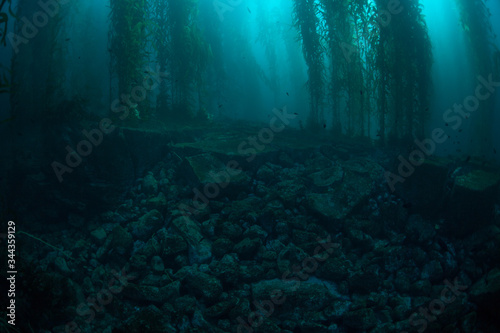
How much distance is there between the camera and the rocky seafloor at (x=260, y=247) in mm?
4160

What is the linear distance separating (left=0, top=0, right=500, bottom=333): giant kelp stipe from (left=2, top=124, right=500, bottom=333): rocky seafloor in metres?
0.03

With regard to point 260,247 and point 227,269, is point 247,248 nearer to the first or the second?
point 260,247

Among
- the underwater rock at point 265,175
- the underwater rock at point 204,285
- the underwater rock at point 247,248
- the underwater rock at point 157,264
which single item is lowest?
the underwater rock at point 204,285

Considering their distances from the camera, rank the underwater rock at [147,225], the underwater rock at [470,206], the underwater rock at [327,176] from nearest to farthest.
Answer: the underwater rock at [147,225] < the underwater rock at [470,206] < the underwater rock at [327,176]

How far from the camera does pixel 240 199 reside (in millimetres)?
6973

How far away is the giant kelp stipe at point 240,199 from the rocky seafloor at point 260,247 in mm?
33

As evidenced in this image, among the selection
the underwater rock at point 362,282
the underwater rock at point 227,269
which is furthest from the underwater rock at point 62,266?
the underwater rock at point 362,282

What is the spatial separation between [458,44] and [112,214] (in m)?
22.3

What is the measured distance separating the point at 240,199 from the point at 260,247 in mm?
1666

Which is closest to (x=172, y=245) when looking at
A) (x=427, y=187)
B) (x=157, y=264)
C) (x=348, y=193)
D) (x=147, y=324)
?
(x=157, y=264)

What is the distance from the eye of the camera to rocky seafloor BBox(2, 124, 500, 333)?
416cm

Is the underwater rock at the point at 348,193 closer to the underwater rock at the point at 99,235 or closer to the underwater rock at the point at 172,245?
the underwater rock at the point at 172,245

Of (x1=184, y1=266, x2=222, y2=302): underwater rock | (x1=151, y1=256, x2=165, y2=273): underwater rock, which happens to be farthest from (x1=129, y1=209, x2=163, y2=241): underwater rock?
(x1=184, y1=266, x2=222, y2=302): underwater rock

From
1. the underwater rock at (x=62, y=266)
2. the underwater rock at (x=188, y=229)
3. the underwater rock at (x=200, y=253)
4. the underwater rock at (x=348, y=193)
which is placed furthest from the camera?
the underwater rock at (x=348, y=193)
